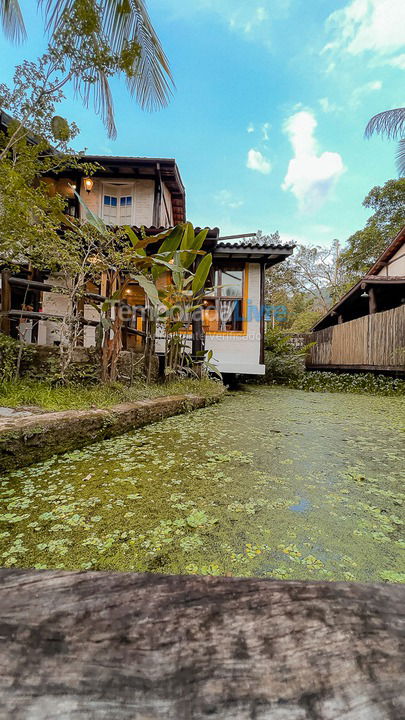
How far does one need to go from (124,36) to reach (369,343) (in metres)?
7.12

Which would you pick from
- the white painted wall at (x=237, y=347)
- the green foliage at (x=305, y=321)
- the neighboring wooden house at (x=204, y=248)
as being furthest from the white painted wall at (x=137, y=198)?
the green foliage at (x=305, y=321)

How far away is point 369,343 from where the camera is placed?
705cm

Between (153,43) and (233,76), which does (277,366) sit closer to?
(153,43)

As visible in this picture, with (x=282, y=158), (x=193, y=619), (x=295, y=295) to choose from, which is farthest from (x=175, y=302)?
(x=282, y=158)

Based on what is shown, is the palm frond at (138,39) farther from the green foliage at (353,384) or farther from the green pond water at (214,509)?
the green foliage at (353,384)

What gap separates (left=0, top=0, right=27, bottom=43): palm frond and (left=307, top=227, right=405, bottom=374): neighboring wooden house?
7.80 meters

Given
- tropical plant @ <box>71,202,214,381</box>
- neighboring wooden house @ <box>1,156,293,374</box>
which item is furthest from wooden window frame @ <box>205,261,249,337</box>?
tropical plant @ <box>71,202,214,381</box>

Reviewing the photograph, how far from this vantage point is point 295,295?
2062 centimetres

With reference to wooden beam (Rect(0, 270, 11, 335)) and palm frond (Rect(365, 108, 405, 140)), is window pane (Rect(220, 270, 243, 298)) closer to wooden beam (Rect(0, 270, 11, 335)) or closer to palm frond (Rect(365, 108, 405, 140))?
wooden beam (Rect(0, 270, 11, 335))

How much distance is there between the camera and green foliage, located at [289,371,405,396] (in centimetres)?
622

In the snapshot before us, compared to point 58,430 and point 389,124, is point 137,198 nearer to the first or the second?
point 389,124

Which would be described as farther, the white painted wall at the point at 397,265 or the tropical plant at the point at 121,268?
the white painted wall at the point at 397,265

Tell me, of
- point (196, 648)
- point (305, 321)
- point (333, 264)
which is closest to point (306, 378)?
point (196, 648)

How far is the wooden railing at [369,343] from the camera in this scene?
6156 millimetres
